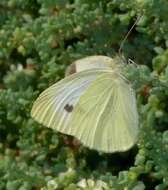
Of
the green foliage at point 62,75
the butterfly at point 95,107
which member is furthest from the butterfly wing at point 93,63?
the green foliage at point 62,75

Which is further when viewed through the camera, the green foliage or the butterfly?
the green foliage

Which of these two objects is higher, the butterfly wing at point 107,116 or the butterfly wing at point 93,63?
the butterfly wing at point 93,63

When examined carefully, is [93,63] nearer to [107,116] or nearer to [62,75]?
[107,116]

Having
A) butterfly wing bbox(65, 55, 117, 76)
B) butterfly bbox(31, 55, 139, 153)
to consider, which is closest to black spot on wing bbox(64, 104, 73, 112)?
butterfly bbox(31, 55, 139, 153)

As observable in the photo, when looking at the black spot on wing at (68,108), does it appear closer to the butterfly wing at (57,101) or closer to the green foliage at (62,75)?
the butterfly wing at (57,101)

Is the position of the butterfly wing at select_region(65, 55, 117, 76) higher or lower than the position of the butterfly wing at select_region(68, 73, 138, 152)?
higher

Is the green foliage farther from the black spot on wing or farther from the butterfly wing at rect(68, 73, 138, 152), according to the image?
the black spot on wing

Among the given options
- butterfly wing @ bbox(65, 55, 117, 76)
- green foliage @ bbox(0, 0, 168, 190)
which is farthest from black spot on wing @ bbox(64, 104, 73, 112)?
green foliage @ bbox(0, 0, 168, 190)
